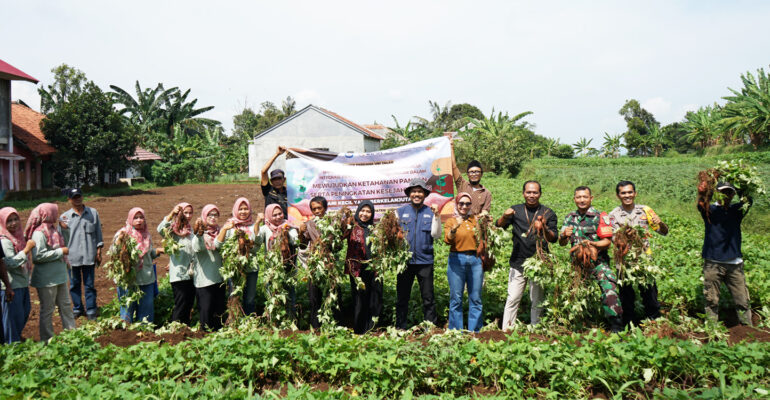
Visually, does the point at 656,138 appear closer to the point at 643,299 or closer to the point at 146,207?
the point at 146,207

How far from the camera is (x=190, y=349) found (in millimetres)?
4297

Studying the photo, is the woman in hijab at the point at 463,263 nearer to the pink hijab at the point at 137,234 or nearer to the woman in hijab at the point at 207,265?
the woman in hijab at the point at 207,265

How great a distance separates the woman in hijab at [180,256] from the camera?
5504 mm

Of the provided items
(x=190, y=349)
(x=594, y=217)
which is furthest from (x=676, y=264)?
(x=190, y=349)

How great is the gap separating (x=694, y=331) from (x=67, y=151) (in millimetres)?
27858

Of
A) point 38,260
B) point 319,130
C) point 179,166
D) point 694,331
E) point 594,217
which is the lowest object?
point 694,331

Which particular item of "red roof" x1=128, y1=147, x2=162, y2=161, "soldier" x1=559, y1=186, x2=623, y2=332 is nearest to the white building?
"red roof" x1=128, y1=147, x2=162, y2=161

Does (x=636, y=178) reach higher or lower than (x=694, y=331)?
higher

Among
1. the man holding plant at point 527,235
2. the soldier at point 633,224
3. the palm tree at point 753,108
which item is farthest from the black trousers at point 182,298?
the palm tree at point 753,108

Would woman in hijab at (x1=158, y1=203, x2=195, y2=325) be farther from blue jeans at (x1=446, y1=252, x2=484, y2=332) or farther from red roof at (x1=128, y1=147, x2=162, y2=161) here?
red roof at (x1=128, y1=147, x2=162, y2=161)

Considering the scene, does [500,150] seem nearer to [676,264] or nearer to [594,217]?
[676,264]

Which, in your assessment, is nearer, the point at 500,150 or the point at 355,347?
the point at 355,347

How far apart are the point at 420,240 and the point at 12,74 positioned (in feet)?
77.9

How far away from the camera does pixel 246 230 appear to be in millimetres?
5512
